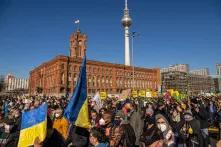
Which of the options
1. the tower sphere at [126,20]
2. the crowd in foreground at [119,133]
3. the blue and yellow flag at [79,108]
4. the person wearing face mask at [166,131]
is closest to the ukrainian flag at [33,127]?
the crowd in foreground at [119,133]

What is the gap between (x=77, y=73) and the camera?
244ft

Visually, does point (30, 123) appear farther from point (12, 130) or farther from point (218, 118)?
point (218, 118)

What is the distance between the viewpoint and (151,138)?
470 cm

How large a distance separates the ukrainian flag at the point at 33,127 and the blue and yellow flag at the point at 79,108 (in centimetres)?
81

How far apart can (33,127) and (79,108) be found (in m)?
1.12

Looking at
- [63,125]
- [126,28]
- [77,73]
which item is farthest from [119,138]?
[126,28]

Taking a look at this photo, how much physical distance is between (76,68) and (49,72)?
29.6 feet

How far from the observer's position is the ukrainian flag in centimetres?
446

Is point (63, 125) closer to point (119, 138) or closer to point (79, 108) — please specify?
point (79, 108)

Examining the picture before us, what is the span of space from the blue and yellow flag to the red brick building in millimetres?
63652

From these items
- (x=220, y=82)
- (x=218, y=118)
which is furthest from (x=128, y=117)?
(x=220, y=82)

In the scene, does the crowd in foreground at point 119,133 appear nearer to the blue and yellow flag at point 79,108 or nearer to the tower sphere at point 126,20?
the blue and yellow flag at point 79,108

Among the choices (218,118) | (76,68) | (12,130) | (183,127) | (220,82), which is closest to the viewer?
(12,130)

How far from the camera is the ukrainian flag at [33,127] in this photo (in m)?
4.46
